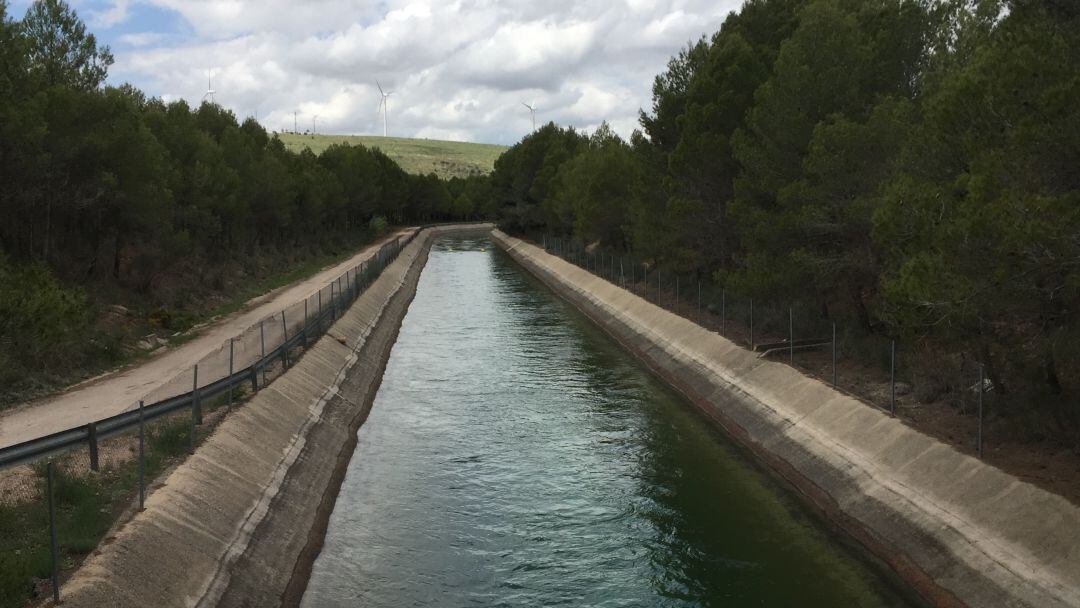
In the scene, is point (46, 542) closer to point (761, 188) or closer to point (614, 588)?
point (614, 588)

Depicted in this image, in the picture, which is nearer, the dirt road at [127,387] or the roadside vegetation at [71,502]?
the roadside vegetation at [71,502]

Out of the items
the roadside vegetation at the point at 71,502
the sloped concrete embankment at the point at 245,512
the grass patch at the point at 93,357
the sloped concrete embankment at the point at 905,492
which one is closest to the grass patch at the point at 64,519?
the roadside vegetation at the point at 71,502

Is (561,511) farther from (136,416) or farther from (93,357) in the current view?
(93,357)

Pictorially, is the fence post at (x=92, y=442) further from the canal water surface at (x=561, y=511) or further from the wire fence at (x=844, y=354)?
the wire fence at (x=844, y=354)

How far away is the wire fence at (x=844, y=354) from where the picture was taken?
22625 mm

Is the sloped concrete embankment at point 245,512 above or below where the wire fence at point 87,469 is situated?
below

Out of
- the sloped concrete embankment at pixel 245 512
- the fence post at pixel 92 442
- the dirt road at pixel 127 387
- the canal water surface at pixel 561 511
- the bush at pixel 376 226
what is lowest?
the canal water surface at pixel 561 511

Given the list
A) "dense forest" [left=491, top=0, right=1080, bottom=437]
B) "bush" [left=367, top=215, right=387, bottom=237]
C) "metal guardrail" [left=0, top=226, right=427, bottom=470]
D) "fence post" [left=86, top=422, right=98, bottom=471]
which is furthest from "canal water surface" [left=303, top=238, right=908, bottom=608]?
"bush" [left=367, top=215, right=387, bottom=237]

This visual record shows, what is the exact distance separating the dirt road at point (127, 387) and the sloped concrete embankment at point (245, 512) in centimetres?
300

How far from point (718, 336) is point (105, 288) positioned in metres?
29.5

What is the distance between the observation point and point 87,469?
17906 millimetres

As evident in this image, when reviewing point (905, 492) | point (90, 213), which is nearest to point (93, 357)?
point (90, 213)

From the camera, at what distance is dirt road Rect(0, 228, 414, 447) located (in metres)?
22.3

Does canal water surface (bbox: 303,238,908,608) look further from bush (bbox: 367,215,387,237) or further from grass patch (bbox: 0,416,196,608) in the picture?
bush (bbox: 367,215,387,237)
